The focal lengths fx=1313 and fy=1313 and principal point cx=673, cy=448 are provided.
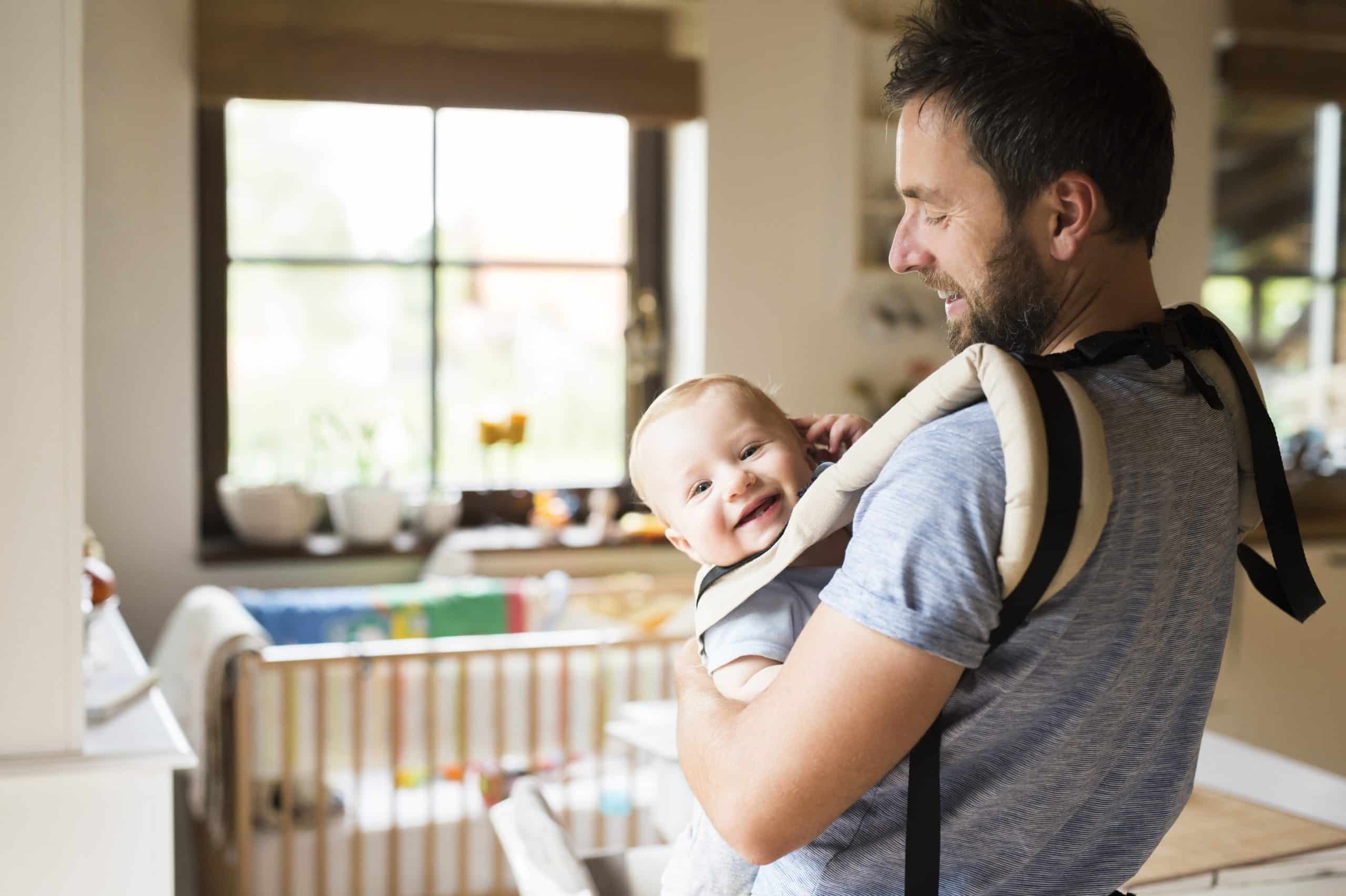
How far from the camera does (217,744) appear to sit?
9.47 ft

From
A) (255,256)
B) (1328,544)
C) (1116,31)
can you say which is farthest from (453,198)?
(1116,31)

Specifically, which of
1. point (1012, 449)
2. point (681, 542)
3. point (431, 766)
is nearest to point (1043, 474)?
point (1012, 449)

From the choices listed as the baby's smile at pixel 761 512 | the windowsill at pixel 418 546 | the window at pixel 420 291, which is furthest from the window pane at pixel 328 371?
the baby's smile at pixel 761 512

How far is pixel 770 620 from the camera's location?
3.32 ft

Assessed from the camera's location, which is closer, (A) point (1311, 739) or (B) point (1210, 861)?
(B) point (1210, 861)

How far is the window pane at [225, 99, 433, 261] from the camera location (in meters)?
4.04

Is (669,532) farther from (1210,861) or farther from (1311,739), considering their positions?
(1311,739)

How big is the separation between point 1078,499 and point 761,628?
0.32 metres

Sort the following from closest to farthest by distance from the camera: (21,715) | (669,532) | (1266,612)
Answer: (669,532)
(21,715)
(1266,612)

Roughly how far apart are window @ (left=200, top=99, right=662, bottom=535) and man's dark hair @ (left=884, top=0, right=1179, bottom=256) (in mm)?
3409

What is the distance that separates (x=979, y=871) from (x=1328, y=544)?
4.20 metres

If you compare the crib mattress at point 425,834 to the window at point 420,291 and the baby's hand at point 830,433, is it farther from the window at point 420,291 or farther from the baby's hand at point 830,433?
the baby's hand at point 830,433

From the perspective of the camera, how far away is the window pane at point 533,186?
4.23m

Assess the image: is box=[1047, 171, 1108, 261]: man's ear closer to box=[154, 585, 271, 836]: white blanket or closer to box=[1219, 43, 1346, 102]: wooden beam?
box=[154, 585, 271, 836]: white blanket
